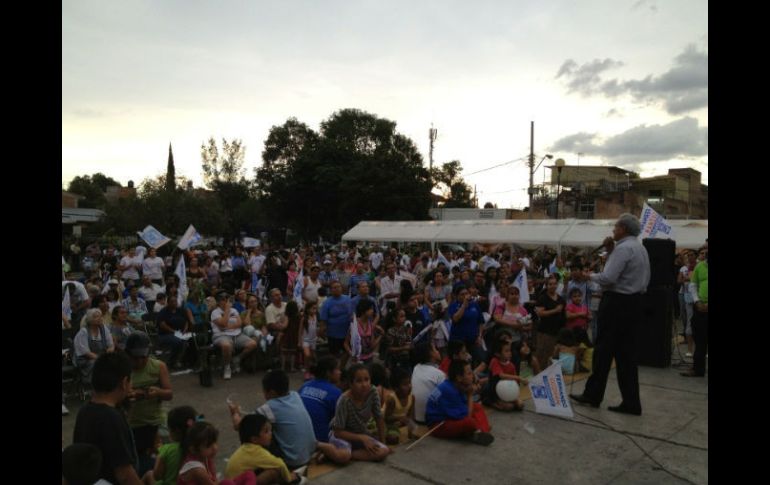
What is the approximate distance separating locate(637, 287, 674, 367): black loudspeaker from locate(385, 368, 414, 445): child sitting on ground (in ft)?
13.6

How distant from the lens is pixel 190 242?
15.6 metres

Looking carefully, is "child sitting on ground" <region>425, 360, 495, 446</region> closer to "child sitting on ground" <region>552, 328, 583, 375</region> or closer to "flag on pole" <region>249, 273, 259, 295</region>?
"child sitting on ground" <region>552, 328, 583, 375</region>

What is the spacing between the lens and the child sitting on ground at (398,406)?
5520 millimetres

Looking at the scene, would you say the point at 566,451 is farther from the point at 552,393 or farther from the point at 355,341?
the point at 355,341

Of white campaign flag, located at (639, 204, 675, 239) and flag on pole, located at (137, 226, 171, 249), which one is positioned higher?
white campaign flag, located at (639, 204, 675, 239)

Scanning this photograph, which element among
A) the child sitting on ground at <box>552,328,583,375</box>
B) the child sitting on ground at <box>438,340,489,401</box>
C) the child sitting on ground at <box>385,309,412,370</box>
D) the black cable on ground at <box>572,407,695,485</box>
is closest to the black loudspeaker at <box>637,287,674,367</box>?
the child sitting on ground at <box>552,328,583,375</box>

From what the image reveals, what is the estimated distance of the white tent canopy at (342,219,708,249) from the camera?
1931cm

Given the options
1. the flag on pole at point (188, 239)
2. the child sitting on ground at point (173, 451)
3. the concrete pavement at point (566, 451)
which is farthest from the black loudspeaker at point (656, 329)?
the flag on pole at point (188, 239)

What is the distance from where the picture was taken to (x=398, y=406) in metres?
5.75

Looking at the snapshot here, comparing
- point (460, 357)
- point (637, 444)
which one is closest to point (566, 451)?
point (637, 444)

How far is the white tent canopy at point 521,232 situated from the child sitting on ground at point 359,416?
15290 mm

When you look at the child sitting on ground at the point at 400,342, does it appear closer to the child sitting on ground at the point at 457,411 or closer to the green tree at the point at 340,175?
the child sitting on ground at the point at 457,411
